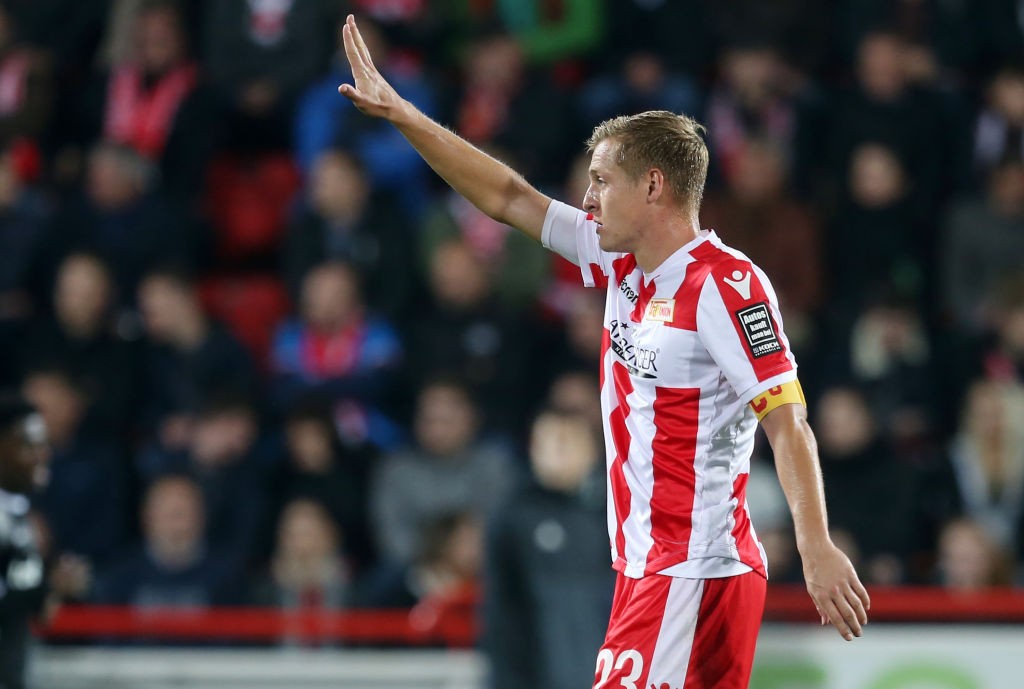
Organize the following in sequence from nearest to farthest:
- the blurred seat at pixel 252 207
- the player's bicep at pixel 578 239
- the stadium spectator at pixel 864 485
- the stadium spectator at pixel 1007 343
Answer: the player's bicep at pixel 578 239
the stadium spectator at pixel 864 485
the stadium spectator at pixel 1007 343
the blurred seat at pixel 252 207

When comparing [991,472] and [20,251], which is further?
[20,251]

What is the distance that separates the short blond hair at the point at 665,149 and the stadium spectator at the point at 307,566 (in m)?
4.34

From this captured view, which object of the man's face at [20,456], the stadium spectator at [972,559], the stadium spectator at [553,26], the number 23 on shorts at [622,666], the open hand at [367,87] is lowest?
the stadium spectator at [972,559]

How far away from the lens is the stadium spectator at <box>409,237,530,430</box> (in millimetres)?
9547

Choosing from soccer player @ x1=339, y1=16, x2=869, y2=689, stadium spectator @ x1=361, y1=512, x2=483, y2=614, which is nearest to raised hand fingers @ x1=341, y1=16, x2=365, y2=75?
soccer player @ x1=339, y1=16, x2=869, y2=689

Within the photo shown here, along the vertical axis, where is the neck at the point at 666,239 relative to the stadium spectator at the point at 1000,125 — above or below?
below

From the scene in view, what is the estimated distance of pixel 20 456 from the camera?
6121 millimetres

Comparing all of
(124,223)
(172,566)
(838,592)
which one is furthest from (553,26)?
(838,592)

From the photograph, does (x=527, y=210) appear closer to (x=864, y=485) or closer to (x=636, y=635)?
(x=636, y=635)

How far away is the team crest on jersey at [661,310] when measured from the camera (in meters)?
4.25

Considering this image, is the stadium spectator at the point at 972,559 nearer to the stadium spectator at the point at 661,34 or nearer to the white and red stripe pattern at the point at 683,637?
the white and red stripe pattern at the point at 683,637

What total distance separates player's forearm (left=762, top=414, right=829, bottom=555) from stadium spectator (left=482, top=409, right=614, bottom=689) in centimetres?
316

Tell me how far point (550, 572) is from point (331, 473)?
2.18 m

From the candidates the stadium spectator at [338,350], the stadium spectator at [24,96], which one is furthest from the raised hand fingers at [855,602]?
the stadium spectator at [24,96]
